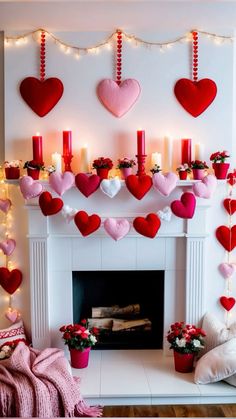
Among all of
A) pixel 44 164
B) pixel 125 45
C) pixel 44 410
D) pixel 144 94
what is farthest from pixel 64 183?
pixel 44 410

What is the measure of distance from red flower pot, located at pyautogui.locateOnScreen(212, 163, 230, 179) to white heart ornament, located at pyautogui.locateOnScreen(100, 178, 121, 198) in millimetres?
669

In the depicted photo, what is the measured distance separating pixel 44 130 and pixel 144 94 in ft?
2.41

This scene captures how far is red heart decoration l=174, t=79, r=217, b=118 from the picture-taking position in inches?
132

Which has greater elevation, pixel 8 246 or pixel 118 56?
pixel 118 56

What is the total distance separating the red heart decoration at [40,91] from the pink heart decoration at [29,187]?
51cm

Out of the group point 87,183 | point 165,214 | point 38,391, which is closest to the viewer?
point 38,391

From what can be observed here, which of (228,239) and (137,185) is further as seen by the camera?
(228,239)

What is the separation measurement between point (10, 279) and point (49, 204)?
0.65 metres

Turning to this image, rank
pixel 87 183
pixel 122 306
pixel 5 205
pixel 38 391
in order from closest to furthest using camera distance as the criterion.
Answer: pixel 38 391
pixel 87 183
pixel 5 205
pixel 122 306

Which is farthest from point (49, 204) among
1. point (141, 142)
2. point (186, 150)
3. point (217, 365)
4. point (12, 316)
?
point (217, 365)

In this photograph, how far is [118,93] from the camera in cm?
334

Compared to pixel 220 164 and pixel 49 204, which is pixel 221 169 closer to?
pixel 220 164

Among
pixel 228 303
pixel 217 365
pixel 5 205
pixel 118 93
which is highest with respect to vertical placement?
pixel 118 93

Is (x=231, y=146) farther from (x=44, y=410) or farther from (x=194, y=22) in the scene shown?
(x=44, y=410)
